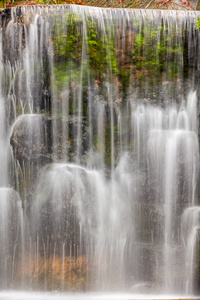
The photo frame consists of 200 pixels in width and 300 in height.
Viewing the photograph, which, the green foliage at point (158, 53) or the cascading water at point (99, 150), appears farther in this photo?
the green foliage at point (158, 53)

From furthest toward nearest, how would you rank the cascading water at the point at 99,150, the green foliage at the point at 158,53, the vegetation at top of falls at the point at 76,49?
the green foliage at the point at 158,53 → the vegetation at top of falls at the point at 76,49 → the cascading water at the point at 99,150

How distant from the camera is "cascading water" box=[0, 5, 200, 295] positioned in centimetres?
706

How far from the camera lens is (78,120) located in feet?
24.1

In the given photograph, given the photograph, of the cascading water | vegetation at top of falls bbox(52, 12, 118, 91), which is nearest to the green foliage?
the cascading water

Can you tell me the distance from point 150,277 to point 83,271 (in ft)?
5.19

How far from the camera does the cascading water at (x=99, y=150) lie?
7.06 m

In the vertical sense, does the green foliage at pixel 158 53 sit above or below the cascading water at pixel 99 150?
above

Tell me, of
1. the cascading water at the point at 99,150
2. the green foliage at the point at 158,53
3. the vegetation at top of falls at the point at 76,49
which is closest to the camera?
the cascading water at the point at 99,150

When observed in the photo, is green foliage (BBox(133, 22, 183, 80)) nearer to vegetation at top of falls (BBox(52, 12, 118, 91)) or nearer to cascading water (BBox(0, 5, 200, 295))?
cascading water (BBox(0, 5, 200, 295))

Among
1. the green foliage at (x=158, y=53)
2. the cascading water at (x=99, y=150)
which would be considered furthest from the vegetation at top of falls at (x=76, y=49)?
the green foliage at (x=158, y=53)

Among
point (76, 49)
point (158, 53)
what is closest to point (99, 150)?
point (76, 49)

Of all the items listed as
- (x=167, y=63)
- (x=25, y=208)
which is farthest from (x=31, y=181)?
(x=167, y=63)

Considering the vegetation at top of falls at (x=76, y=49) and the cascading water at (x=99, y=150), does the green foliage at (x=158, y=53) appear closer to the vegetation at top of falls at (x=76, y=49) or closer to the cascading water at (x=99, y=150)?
the cascading water at (x=99, y=150)

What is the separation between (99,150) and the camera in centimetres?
748
